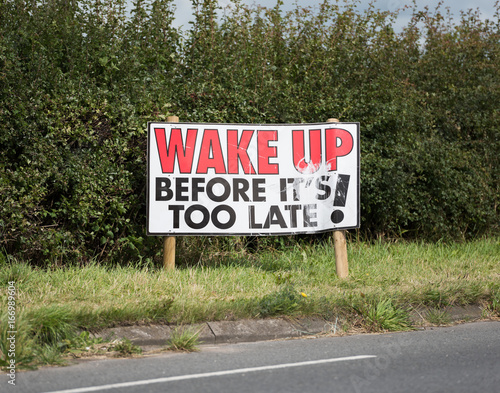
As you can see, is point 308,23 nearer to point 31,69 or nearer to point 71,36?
point 71,36

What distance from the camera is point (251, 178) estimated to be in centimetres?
802

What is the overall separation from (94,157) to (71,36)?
1.79 meters

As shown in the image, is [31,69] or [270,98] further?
[270,98]

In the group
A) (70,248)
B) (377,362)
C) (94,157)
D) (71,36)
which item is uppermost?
(71,36)

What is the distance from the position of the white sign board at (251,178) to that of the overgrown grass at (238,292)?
65 cm

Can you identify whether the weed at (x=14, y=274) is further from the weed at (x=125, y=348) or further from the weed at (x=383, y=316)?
the weed at (x=383, y=316)

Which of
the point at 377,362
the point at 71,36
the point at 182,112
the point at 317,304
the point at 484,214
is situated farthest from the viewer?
the point at 484,214

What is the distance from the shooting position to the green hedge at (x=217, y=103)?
762 centimetres

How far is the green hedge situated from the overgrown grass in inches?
32.4

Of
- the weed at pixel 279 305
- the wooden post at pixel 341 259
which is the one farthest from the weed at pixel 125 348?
the wooden post at pixel 341 259

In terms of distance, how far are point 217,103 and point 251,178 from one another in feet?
5.53

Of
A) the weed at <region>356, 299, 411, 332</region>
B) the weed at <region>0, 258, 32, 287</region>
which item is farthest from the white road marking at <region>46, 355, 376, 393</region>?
the weed at <region>0, 258, 32, 287</region>

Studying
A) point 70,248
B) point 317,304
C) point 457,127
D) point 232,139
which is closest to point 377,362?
point 317,304

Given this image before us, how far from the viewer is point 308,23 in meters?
10.9
